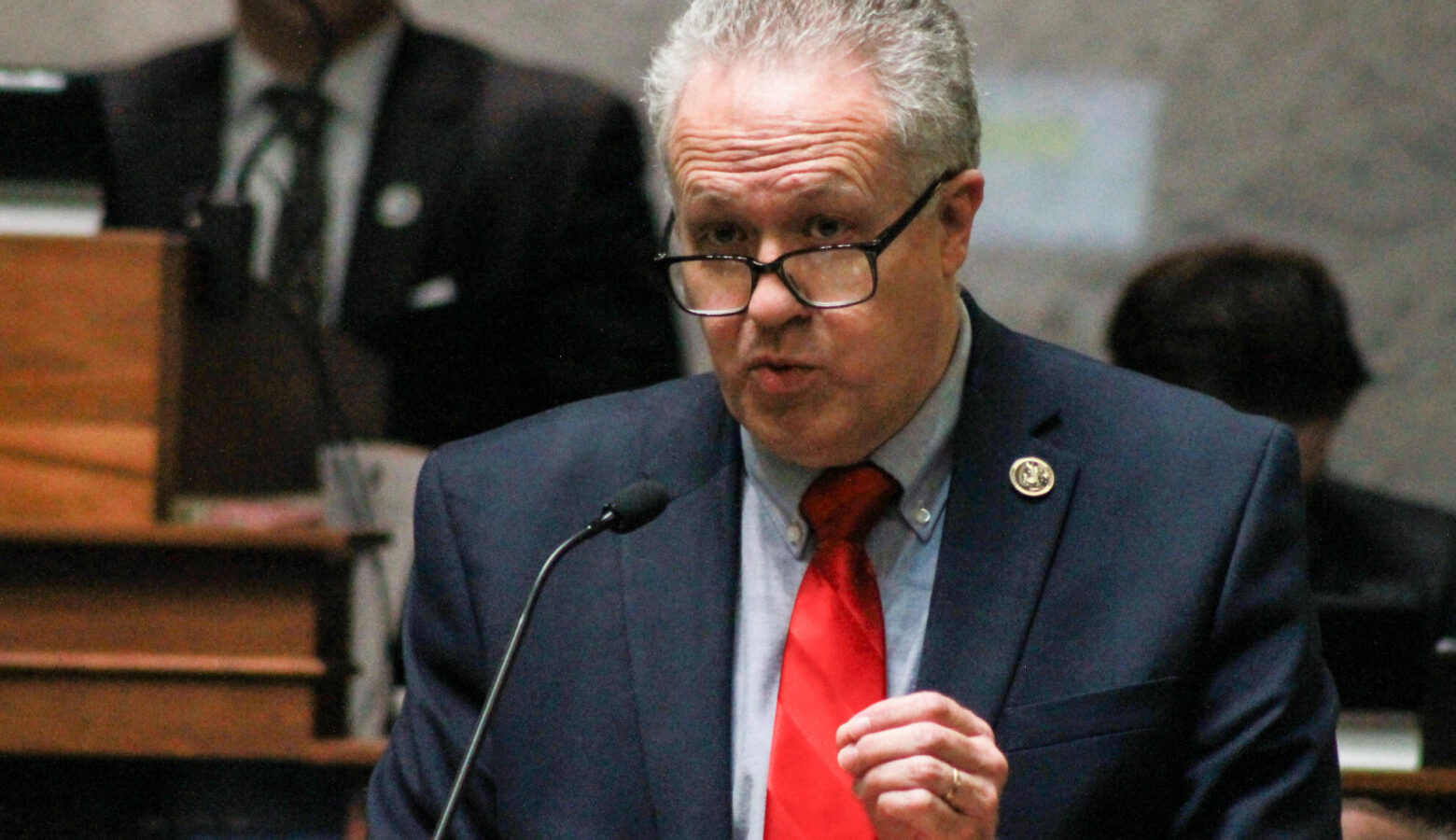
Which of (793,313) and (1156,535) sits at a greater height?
(793,313)

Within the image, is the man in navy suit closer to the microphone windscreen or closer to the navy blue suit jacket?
the navy blue suit jacket

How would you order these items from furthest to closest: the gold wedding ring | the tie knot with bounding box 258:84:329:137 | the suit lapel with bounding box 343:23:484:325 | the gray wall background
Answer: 1. the gray wall background
2. the tie knot with bounding box 258:84:329:137
3. the suit lapel with bounding box 343:23:484:325
4. the gold wedding ring

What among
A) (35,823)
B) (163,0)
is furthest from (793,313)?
(163,0)

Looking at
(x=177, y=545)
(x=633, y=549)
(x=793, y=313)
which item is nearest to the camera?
(x=793, y=313)

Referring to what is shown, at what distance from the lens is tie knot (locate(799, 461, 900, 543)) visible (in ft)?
6.05

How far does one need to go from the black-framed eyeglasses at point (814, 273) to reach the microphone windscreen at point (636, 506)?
0.81ft

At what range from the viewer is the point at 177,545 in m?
2.46

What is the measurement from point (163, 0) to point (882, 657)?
281 centimetres

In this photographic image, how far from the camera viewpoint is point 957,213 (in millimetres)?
1864

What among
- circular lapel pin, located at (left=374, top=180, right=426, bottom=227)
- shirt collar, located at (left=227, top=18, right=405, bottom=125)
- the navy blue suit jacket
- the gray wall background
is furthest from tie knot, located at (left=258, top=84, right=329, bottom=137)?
the navy blue suit jacket

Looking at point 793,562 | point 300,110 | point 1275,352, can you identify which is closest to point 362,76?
point 300,110

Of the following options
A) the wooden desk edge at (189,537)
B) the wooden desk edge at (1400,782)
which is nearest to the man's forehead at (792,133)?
the wooden desk edge at (189,537)

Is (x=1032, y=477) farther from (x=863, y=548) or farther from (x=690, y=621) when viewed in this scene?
(x=690, y=621)

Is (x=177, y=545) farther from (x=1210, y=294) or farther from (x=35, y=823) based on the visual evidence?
(x=1210, y=294)
